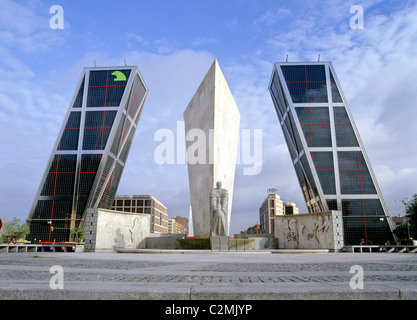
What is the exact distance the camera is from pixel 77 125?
204ft

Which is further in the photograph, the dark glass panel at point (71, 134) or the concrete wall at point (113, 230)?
the dark glass panel at point (71, 134)

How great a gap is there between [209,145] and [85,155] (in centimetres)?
4392

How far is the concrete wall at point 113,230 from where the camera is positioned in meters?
19.3

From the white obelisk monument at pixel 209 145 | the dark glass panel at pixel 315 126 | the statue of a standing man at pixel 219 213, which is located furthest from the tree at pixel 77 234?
the dark glass panel at pixel 315 126

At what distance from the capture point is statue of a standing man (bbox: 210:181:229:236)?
17.3 meters

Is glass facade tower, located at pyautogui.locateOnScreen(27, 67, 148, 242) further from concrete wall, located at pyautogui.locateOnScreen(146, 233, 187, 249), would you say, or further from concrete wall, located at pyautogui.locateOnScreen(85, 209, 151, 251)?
concrete wall, located at pyautogui.locateOnScreen(146, 233, 187, 249)

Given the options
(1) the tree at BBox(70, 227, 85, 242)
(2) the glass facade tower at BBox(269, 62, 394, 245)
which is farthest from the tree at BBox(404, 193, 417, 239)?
(1) the tree at BBox(70, 227, 85, 242)

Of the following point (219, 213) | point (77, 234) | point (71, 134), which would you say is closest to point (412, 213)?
point (219, 213)

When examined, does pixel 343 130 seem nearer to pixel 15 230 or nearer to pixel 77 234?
pixel 77 234

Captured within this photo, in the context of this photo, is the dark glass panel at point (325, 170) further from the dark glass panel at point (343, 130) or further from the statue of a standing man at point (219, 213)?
the statue of a standing man at point (219, 213)

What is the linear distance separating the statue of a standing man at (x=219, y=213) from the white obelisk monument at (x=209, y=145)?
3707 millimetres

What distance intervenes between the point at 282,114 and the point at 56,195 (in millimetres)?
48096
